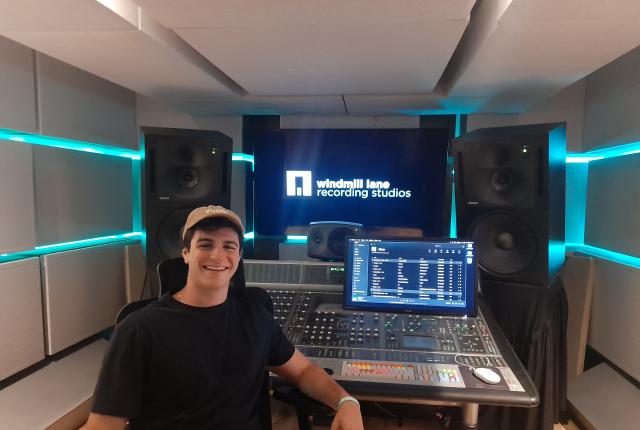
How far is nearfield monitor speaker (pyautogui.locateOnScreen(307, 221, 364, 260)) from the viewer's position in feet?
5.96

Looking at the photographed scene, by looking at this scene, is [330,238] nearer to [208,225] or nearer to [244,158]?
[208,225]

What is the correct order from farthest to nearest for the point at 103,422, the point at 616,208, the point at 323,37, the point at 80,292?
the point at 80,292
the point at 616,208
the point at 323,37
the point at 103,422

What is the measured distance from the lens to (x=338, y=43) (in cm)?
136

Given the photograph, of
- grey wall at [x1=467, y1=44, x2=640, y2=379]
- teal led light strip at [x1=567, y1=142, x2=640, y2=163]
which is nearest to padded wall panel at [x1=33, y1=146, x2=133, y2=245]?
grey wall at [x1=467, y1=44, x2=640, y2=379]

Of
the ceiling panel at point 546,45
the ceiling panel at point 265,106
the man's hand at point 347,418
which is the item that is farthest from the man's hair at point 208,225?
the ceiling panel at point 265,106

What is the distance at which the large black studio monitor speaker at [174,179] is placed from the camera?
178 cm

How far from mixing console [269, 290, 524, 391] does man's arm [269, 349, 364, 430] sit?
0.05m

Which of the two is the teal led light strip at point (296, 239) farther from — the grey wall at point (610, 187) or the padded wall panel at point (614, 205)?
the padded wall panel at point (614, 205)

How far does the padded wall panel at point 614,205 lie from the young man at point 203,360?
1.64m

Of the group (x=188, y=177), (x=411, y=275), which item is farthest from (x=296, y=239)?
(x=411, y=275)

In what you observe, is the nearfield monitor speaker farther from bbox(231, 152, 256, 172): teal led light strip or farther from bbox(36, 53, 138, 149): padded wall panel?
bbox(36, 53, 138, 149): padded wall panel

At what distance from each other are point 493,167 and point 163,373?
1.49 meters

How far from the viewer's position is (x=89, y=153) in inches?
89.3

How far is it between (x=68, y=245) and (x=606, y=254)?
2.93 meters
